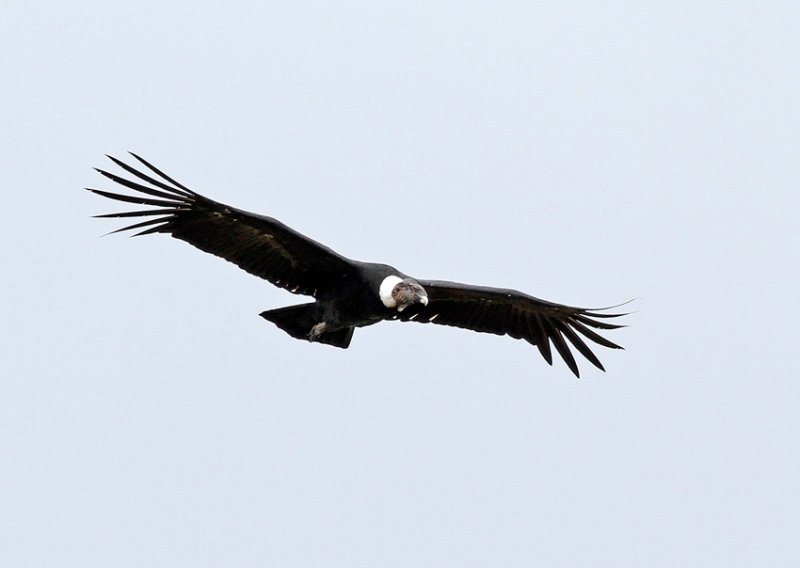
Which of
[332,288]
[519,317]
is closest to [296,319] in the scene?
[332,288]

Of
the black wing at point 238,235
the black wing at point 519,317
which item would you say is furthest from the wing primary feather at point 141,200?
the black wing at point 519,317

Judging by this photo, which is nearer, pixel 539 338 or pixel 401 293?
pixel 401 293

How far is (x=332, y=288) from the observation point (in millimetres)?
17562

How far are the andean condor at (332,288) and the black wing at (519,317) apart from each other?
0.01 metres

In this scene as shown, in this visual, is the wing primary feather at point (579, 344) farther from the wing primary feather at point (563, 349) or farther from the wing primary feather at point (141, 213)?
the wing primary feather at point (141, 213)

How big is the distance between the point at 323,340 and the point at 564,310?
129 inches

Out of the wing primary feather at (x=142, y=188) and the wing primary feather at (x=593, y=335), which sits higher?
the wing primary feather at (x=142, y=188)

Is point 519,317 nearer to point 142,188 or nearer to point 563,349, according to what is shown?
point 563,349

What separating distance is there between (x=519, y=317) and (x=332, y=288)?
2879 mm

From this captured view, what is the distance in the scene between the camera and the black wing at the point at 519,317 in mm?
18562

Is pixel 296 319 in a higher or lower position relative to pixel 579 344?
higher

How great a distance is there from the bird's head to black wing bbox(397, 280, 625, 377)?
1046 millimetres

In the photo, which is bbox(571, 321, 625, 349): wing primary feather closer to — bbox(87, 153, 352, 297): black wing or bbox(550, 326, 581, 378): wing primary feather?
bbox(550, 326, 581, 378): wing primary feather

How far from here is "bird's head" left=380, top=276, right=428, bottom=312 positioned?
55.8ft
